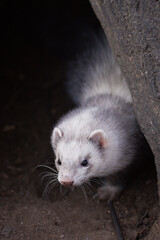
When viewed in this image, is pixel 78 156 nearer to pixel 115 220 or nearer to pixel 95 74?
pixel 115 220

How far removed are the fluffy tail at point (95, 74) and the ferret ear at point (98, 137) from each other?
79 centimetres

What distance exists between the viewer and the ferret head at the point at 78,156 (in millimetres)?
3076

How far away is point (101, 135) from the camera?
3.28 meters

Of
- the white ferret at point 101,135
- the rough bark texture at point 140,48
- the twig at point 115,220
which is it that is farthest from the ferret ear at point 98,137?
the twig at point 115,220

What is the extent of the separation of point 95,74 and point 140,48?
198 centimetres

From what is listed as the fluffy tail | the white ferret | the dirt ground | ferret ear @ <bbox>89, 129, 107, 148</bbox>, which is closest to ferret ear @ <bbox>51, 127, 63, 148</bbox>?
the white ferret

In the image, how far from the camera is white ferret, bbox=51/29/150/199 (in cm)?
318

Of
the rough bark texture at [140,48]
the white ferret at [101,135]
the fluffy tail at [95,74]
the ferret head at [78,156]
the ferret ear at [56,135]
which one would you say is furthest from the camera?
the fluffy tail at [95,74]

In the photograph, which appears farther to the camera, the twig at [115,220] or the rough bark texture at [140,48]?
the twig at [115,220]

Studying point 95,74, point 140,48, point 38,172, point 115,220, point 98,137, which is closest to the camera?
point 140,48

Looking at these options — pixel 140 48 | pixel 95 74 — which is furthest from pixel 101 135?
pixel 95 74

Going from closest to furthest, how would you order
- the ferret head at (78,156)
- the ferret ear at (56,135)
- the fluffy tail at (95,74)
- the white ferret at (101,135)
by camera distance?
the ferret head at (78,156) → the white ferret at (101,135) → the ferret ear at (56,135) → the fluffy tail at (95,74)

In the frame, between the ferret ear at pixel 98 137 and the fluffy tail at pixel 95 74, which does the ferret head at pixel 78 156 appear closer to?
the ferret ear at pixel 98 137

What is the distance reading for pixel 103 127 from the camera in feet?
11.3
